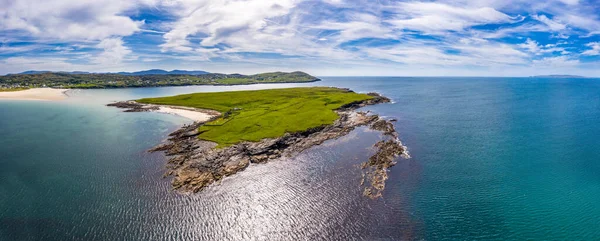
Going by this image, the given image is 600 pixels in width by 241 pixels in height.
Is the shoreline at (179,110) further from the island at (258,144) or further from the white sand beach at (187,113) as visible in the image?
the island at (258,144)

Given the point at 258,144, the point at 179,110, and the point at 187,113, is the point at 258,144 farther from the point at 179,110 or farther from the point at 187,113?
the point at 179,110

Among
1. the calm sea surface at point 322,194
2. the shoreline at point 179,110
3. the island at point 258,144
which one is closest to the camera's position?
the calm sea surface at point 322,194

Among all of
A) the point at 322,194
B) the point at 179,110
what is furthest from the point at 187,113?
the point at 322,194

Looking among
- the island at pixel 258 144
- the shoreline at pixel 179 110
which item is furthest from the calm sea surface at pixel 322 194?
the shoreline at pixel 179 110

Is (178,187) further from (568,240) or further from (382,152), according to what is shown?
(568,240)

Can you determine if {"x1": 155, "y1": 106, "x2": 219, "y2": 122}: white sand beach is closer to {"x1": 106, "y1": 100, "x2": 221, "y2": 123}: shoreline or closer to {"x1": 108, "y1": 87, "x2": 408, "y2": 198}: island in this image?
{"x1": 106, "y1": 100, "x2": 221, "y2": 123}: shoreline

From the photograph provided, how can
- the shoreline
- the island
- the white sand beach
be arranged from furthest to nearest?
1. the shoreline
2. the white sand beach
3. the island

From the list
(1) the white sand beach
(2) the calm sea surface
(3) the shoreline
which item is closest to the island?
(2) the calm sea surface

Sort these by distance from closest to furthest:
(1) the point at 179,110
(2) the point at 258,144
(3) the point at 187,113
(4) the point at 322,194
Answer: (4) the point at 322,194
(2) the point at 258,144
(3) the point at 187,113
(1) the point at 179,110
